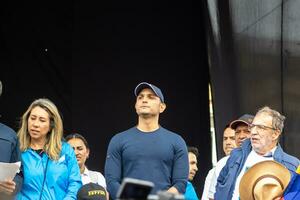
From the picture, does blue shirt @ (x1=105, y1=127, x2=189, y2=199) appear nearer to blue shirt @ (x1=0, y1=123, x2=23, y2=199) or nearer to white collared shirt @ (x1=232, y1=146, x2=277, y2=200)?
white collared shirt @ (x1=232, y1=146, x2=277, y2=200)

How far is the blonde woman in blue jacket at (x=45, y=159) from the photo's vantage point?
5590 mm

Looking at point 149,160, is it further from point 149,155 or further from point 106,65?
point 106,65

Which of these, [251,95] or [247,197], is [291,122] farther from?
[247,197]

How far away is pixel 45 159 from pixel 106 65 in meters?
4.87

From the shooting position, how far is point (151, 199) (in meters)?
2.65

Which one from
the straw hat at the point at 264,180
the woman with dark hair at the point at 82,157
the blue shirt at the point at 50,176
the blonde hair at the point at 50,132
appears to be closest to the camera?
the straw hat at the point at 264,180

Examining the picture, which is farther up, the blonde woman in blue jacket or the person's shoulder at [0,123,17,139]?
the person's shoulder at [0,123,17,139]

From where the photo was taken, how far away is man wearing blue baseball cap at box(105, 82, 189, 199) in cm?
561

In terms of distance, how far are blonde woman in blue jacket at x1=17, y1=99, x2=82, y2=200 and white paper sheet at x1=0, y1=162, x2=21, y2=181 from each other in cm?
41

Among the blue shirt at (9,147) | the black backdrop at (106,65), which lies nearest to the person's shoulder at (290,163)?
the blue shirt at (9,147)

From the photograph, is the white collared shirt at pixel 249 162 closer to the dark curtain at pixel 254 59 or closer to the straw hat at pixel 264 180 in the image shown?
the straw hat at pixel 264 180

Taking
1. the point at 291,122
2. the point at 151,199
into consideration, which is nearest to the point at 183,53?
the point at 291,122

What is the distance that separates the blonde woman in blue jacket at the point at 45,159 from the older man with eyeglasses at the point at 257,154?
101 centimetres

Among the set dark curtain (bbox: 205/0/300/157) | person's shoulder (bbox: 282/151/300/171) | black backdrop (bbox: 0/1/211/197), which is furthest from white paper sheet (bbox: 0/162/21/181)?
black backdrop (bbox: 0/1/211/197)
